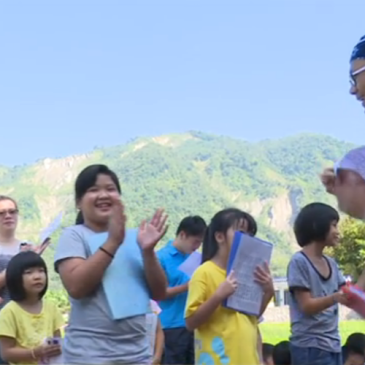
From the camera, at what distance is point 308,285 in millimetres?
4523

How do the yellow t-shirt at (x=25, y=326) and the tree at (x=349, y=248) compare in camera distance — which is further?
the tree at (x=349, y=248)

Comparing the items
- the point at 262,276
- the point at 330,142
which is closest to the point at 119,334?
the point at 262,276

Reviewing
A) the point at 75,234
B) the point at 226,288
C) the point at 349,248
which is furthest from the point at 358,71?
the point at 349,248

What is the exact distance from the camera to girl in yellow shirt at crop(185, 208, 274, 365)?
13.1 feet

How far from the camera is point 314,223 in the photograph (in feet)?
15.3

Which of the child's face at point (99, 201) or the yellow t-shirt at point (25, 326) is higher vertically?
the child's face at point (99, 201)

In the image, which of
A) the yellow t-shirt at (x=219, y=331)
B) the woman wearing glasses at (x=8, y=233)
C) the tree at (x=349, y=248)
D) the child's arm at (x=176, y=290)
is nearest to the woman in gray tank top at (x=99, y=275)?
the yellow t-shirt at (x=219, y=331)

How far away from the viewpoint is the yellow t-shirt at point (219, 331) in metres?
3.99

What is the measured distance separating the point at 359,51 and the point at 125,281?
58.3 inches

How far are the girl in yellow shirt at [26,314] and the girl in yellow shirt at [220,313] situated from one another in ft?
2.82

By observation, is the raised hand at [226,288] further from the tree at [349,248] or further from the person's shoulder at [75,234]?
the tree at [349,248]

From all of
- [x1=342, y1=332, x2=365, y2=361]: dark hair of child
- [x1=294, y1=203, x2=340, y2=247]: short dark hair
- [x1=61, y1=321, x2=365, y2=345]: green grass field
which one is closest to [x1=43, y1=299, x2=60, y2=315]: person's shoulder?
[x1=294, y1=203, x2=340, y2=247]: short dark hair

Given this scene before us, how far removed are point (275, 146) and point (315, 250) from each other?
19039cm

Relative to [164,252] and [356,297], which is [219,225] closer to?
[164,252]
